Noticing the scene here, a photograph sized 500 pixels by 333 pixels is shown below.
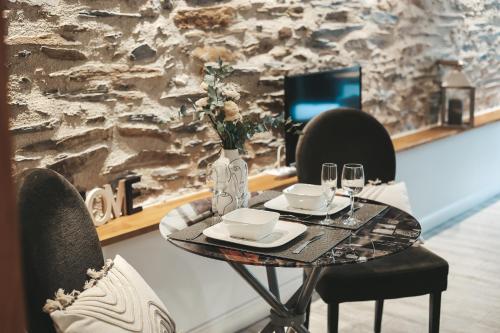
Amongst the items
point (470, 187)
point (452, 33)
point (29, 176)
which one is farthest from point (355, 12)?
point (29, 176)

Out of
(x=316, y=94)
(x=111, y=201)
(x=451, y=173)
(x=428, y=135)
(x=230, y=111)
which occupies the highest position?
(x=230, y=111)

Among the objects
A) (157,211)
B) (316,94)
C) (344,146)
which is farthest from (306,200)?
(316,94)

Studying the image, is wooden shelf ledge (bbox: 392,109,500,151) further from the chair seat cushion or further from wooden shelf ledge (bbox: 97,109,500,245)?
the chair seat cushion

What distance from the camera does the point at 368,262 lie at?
2428mm

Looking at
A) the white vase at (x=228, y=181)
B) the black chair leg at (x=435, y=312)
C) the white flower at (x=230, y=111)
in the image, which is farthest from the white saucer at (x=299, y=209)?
the black chair leg at (x=435, y=312)

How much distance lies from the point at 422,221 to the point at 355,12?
1552 millimetres

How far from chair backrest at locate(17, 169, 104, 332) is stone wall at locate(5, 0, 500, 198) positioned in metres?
0.64

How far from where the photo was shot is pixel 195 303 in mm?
2842

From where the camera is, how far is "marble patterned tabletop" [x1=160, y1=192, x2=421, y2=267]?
5.88ft

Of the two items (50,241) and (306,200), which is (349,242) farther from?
(50,241)

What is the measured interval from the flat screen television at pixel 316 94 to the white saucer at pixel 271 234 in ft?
4.40

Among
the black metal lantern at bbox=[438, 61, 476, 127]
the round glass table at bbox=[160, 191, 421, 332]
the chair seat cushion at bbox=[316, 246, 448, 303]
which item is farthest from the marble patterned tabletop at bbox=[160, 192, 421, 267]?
the black metal lantern at bbox=[438, 61, 476, 127]

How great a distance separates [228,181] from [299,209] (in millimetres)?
277

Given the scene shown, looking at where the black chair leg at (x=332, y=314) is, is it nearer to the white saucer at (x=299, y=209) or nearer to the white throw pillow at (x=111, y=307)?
the white saucer at (x=299, y=209)
